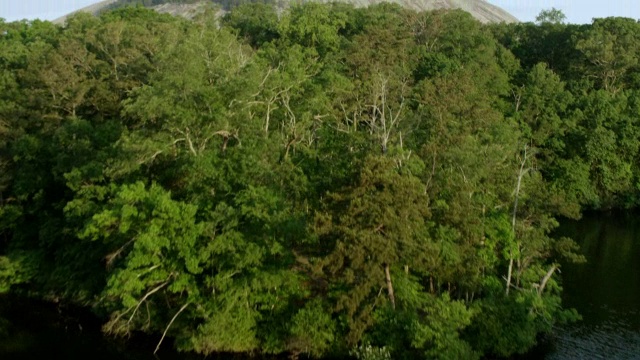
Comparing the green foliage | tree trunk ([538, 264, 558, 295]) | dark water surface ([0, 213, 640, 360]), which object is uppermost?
the green foliage

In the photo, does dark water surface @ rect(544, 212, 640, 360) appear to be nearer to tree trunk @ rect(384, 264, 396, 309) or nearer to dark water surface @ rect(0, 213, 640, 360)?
dark water surface @ rect(0, 213, 640, 360)

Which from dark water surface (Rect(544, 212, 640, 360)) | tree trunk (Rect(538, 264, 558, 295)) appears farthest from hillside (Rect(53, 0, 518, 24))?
tree trunk (Rect(538, 264, 558, 295))

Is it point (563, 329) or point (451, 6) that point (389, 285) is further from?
point (451, 6)

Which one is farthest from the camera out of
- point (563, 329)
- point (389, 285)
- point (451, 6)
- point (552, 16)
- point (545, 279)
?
point (451, 6)

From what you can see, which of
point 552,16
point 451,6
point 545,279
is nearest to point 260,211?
point 545,279

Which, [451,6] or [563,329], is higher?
[451,6]

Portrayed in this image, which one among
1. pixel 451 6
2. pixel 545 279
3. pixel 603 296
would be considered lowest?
pixel 603 296

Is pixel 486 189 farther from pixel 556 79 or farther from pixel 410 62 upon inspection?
pixel 556 79
